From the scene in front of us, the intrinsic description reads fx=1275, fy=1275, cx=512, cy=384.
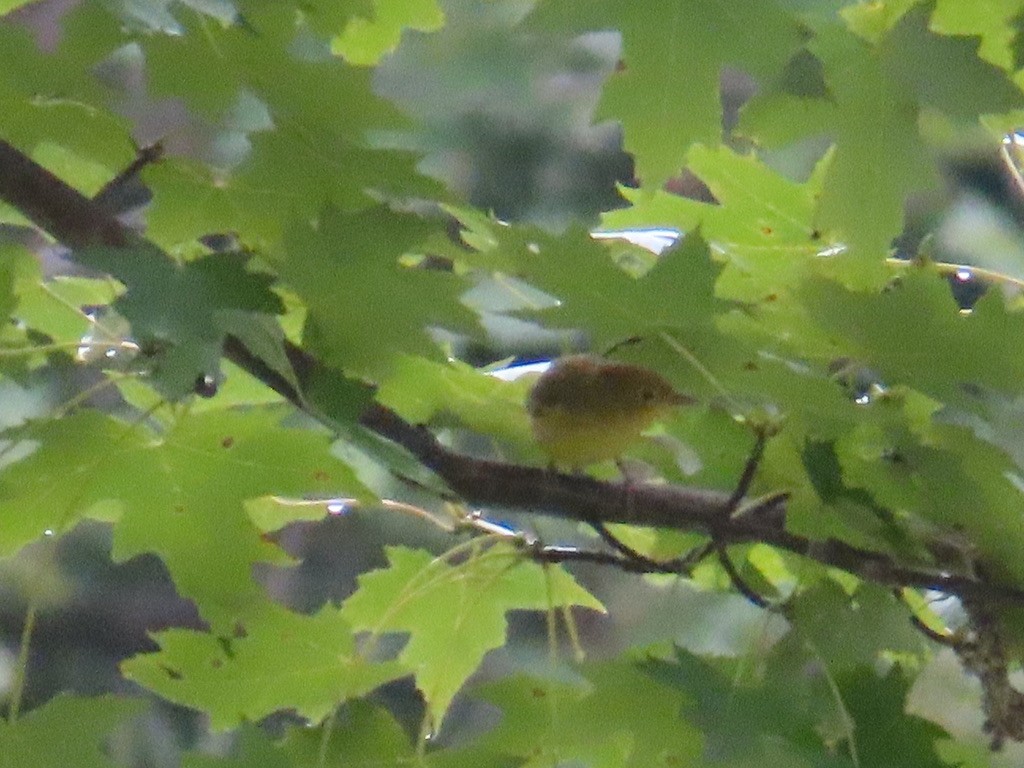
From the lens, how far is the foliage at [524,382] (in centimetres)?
52

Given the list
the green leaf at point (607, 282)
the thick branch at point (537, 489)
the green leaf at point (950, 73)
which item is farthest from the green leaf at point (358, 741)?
the green leaf at point (950, 73)

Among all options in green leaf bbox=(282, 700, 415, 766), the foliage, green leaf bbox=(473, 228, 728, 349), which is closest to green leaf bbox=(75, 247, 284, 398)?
the foliage

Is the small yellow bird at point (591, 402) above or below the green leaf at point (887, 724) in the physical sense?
above

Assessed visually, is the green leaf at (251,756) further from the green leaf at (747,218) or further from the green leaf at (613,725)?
the green leaf at (747,218)

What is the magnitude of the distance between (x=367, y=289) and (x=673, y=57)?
0.16m

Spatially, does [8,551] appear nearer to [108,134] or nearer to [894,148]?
[108,134]

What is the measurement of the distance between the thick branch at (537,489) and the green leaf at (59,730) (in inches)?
7.2

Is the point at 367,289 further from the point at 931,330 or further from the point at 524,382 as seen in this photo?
the point at 931,330

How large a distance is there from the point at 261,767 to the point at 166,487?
14 cm

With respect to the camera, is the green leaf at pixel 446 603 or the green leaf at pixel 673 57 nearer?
the green leaf at pixel 673 57

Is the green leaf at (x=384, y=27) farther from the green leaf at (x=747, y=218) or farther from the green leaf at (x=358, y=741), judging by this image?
the green leaf at (x=358, y=741)

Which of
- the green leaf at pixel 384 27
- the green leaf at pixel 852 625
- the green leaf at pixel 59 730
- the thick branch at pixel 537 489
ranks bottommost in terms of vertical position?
the green leaf at pixel 59 730

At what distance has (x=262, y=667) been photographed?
65cm

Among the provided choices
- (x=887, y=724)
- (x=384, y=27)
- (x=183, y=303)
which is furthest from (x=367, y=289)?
(x=887, y=724)
